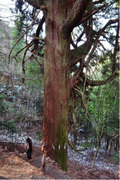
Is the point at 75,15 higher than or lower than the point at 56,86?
higher

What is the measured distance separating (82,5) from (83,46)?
10.1 feet

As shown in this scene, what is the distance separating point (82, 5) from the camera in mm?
3217

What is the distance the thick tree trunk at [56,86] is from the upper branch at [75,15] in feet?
0.60

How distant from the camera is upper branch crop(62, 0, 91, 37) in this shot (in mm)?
3223

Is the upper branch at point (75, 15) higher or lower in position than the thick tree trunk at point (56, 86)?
higher

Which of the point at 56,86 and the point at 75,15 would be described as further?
the point at 56,86

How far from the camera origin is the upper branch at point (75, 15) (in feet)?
10.6

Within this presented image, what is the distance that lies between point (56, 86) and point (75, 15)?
1.59m

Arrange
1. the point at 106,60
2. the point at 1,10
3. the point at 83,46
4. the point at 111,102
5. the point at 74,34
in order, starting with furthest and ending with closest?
1. the point at 111,102
2. the point at 106,60
3. the point at 74,34
4. the point at 83,46
5. the point at 1,10

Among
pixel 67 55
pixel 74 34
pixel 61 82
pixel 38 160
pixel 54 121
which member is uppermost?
pixel 74 34

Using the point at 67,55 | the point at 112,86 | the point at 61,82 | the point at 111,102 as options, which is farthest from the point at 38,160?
the point at 111,102

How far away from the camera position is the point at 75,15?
3443mm

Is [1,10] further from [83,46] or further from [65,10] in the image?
[83,46]

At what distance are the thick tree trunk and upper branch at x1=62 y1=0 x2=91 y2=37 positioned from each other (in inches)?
7.2
